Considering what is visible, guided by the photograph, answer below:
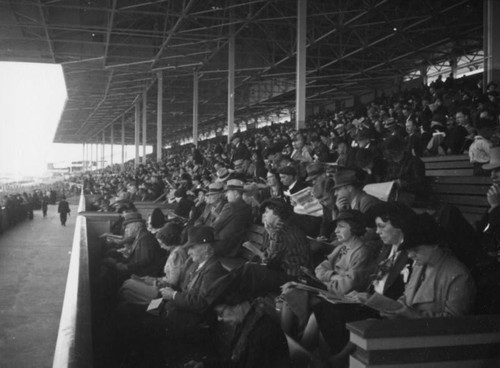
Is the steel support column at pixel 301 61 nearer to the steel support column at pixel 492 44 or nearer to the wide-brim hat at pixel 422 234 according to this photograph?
the steel support column at pixel 492 44

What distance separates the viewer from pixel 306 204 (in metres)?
6.82

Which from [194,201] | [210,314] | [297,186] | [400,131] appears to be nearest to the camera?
[210,314]

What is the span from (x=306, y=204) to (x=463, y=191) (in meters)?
2.24

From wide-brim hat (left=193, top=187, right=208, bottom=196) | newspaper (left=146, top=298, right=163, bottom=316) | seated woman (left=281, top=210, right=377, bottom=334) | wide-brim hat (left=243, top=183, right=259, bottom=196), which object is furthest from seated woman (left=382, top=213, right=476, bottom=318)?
wide-brim hat (left=193, top=187, right=208, bottom=196)

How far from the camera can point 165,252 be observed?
8.00m

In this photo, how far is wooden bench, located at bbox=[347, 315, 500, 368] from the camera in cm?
275

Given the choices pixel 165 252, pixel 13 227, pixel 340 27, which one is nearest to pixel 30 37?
pixel 13 227

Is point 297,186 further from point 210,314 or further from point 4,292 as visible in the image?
point 4,292

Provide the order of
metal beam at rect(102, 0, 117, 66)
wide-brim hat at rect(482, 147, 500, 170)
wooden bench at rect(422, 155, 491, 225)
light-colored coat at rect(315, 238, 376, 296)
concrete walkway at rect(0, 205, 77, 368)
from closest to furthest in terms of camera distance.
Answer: light-colored coat at rect(315, 238, 376, 296) < wide-brim hat at rect(482, 147, 500, 170) < wooden bench at rect(422, 155, 491, 225) < concrete walkway at rect(0, 205, 77, 368) < metal beam at rect(102, 0, 117, 66)

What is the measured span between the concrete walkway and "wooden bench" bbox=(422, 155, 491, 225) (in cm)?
665

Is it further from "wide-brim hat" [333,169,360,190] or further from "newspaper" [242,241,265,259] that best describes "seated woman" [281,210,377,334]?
"wide-brim hat" [333,169,360,190]

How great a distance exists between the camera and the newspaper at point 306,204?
21.7 feet

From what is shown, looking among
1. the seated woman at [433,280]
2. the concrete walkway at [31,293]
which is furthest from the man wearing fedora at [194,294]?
the concrete walkway at [31,293]

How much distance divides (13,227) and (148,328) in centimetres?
2631
